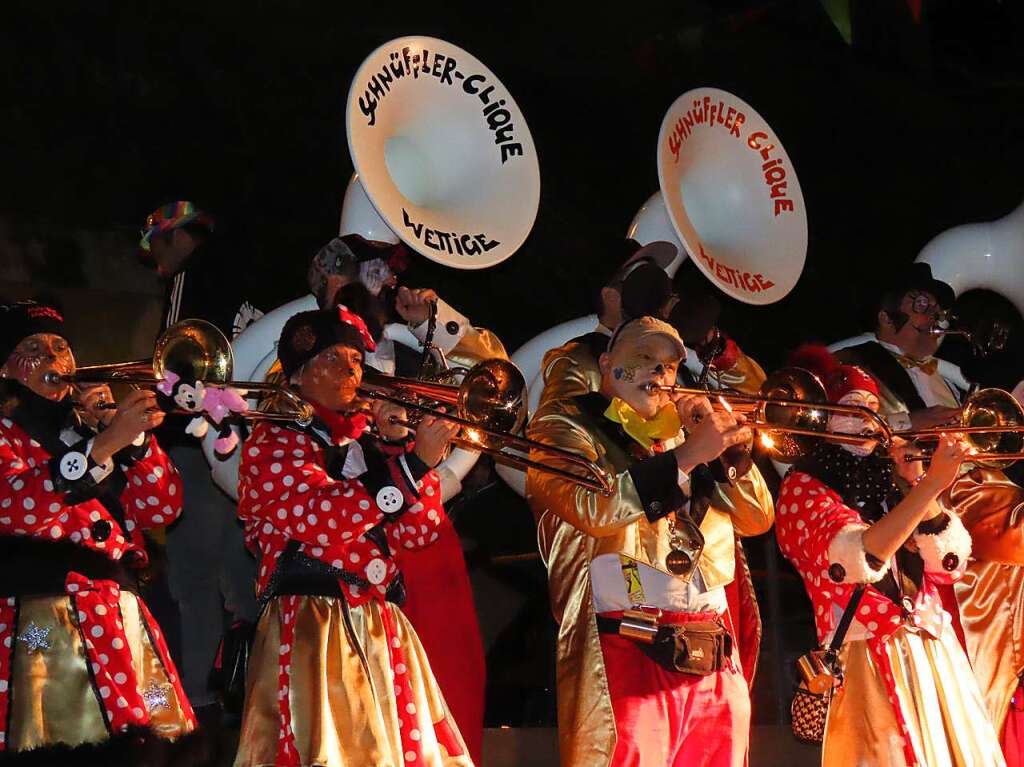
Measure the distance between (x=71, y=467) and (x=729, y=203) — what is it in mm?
3330

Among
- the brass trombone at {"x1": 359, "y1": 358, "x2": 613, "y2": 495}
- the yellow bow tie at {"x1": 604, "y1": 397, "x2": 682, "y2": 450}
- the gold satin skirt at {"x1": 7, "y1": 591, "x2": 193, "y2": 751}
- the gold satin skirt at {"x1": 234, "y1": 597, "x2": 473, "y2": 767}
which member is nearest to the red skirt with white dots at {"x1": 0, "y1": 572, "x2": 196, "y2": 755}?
the gold satin skirt at {"x1": 7, "y1": 591, "x2": 193, "y2": 751}

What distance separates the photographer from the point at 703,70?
28.2 ft

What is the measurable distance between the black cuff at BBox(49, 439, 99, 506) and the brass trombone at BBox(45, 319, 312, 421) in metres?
0.35

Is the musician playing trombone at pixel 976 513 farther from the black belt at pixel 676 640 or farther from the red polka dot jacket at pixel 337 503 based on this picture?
the red polka dot jacket at pixel 337 503

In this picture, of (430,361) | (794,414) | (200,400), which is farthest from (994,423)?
(200,400)

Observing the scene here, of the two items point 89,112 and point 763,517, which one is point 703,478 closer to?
point 763,517

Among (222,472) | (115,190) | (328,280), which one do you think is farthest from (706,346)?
(115,190)

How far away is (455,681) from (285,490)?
1.14m

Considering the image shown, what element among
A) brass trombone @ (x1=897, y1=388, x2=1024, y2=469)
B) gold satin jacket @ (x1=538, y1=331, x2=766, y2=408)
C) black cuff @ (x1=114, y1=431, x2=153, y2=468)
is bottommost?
black cuff @ (x1=114, y1=431, x2=153, y2=468)

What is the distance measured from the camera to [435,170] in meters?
6.33

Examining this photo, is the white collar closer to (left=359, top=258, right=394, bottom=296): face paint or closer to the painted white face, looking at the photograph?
the painted white face

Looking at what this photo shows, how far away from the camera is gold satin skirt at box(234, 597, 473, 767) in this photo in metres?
4.41

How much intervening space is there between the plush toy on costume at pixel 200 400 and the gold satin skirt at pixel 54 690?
0.66m

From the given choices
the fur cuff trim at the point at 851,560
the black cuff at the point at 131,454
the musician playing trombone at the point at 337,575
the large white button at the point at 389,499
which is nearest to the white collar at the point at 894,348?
the fur cuff trim at the point at 851,560
